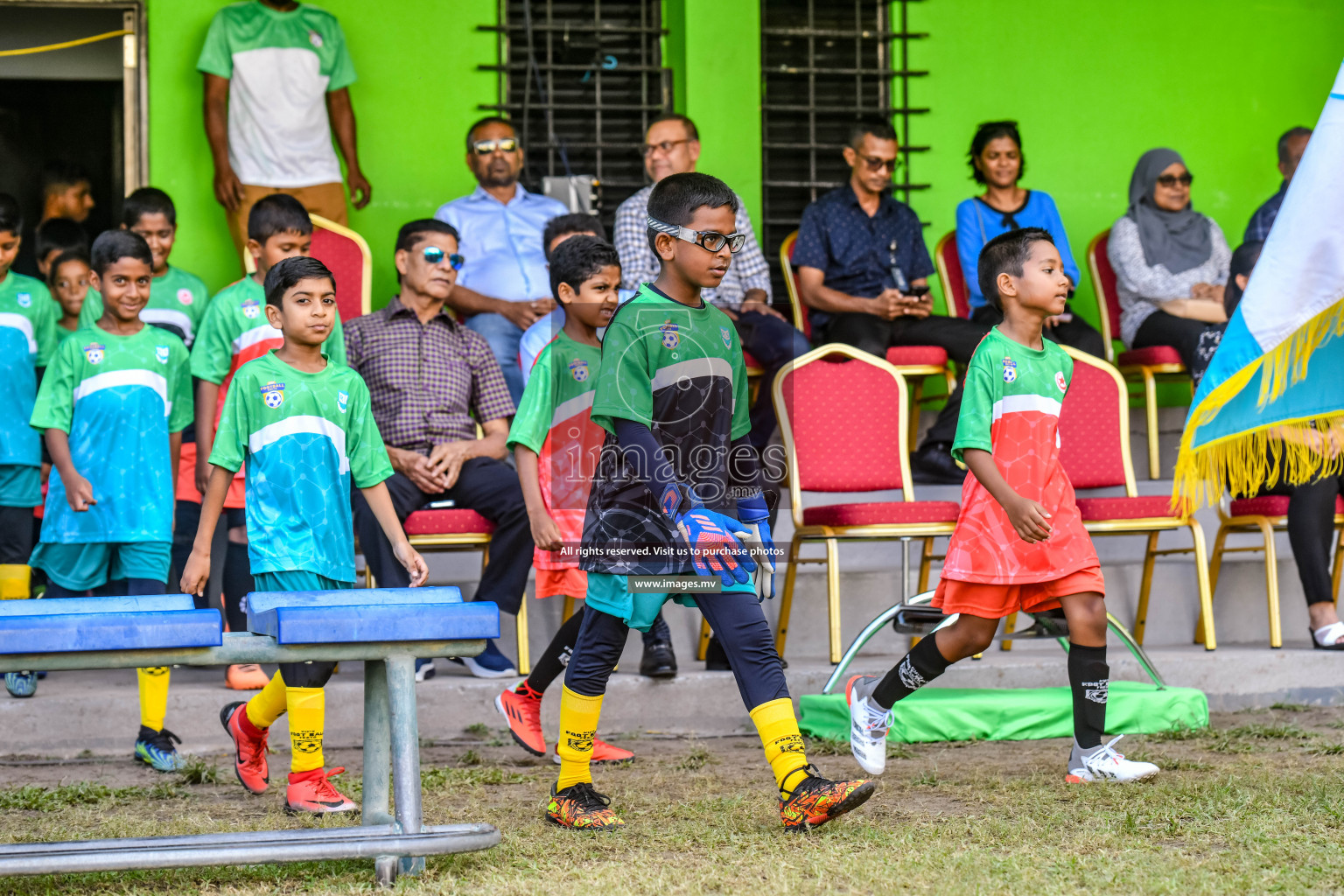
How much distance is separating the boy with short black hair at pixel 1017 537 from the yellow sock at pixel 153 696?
193 cm

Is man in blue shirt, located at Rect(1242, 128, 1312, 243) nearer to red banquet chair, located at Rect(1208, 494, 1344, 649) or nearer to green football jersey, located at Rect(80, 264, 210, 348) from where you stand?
red banquet chair, located at Rect(1208, 494, 1344, 649)

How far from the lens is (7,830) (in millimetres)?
3125

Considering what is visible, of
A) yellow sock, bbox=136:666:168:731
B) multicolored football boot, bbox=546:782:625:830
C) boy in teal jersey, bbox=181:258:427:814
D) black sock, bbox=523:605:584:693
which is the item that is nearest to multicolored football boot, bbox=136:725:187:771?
yellow sock, bbox=136:666:168:731

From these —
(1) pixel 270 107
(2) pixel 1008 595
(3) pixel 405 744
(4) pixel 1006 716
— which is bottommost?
(4) pixel 1006 716

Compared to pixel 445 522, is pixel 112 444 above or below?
above

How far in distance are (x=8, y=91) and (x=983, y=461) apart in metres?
8.57

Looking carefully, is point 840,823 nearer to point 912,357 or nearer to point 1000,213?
point 912,357

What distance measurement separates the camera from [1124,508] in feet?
16.3

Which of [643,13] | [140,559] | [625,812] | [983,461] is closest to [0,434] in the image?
[140,559]

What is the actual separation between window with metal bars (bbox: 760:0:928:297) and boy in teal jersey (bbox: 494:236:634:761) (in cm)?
309

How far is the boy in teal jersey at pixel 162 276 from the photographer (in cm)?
535

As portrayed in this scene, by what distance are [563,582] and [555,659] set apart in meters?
0.43

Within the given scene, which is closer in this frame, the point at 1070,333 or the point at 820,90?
the point at 1070,333

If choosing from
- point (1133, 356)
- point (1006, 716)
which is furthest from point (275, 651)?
point (1133, 356)
